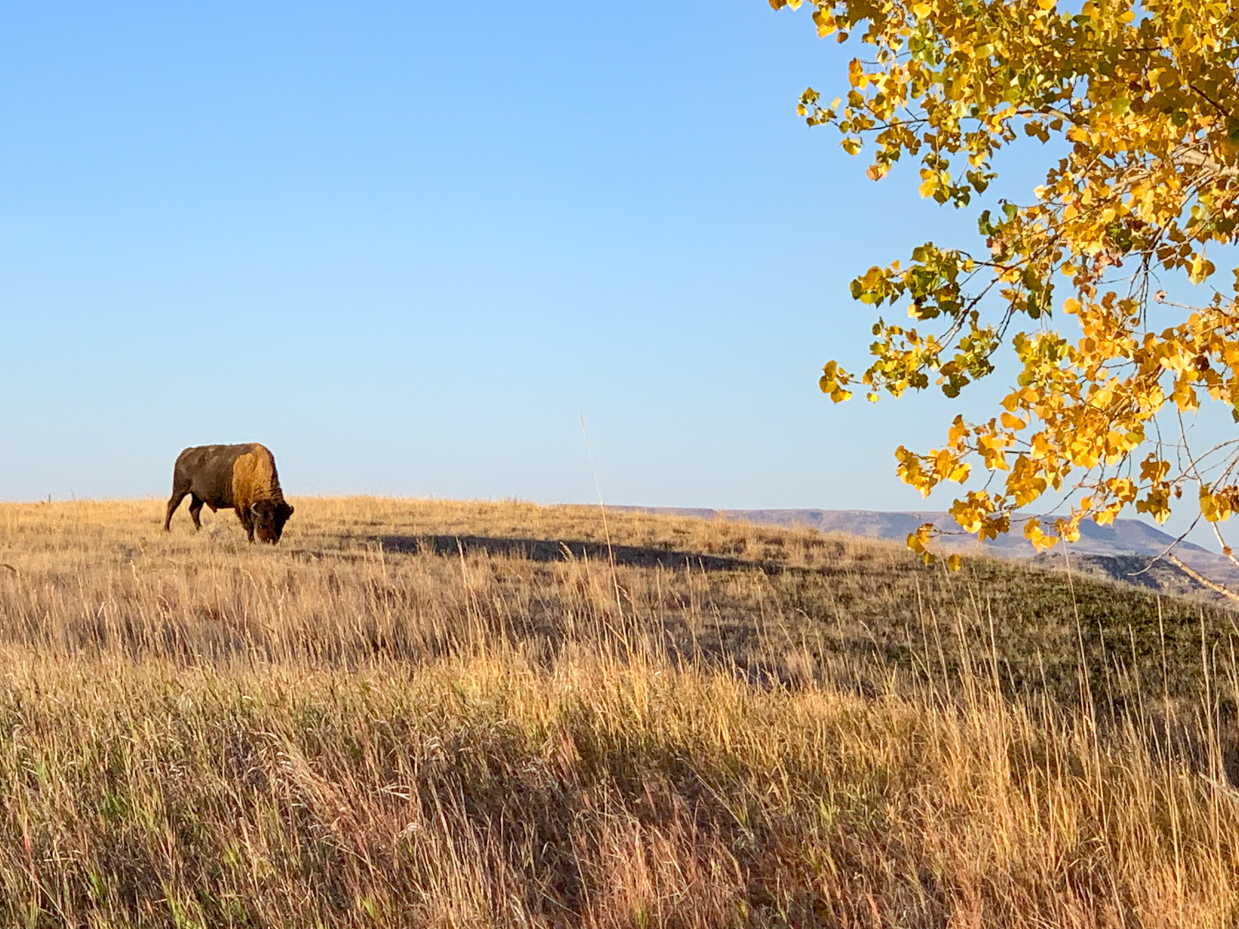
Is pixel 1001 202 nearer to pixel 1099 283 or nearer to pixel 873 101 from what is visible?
pixel 1099 283

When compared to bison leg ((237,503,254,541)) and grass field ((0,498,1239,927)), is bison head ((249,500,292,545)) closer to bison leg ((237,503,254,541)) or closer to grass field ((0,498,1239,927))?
bison leg ((237,503,254,541))

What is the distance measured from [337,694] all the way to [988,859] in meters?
3.50

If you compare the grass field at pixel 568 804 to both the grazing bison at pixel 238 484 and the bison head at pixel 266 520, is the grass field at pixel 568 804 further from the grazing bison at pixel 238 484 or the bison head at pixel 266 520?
the grazing bison at pixel 238 484

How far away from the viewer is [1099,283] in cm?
443

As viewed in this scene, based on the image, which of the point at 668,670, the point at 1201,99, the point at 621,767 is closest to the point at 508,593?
the point at 668,670

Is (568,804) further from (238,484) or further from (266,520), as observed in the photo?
(238,484)

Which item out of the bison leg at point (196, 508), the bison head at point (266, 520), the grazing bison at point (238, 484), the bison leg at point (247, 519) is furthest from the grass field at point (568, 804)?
the bison leg at point (196, 508)

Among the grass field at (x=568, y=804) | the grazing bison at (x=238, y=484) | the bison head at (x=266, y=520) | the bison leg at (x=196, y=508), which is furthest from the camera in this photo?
the bison leg at (x=196, y=508)

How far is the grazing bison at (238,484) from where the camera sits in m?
20.8

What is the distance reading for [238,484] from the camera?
21688mm

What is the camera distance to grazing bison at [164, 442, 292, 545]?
2083 centimetres

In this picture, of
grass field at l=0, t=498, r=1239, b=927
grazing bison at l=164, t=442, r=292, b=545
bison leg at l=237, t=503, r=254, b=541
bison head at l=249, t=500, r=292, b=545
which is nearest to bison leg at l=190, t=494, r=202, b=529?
grazing bison at l=164, t=442, r=292, b=545

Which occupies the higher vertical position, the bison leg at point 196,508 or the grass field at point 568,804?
the bison leg at point 196,508

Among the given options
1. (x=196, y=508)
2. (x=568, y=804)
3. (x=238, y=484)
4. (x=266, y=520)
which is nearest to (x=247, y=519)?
(x=266, y=520)
